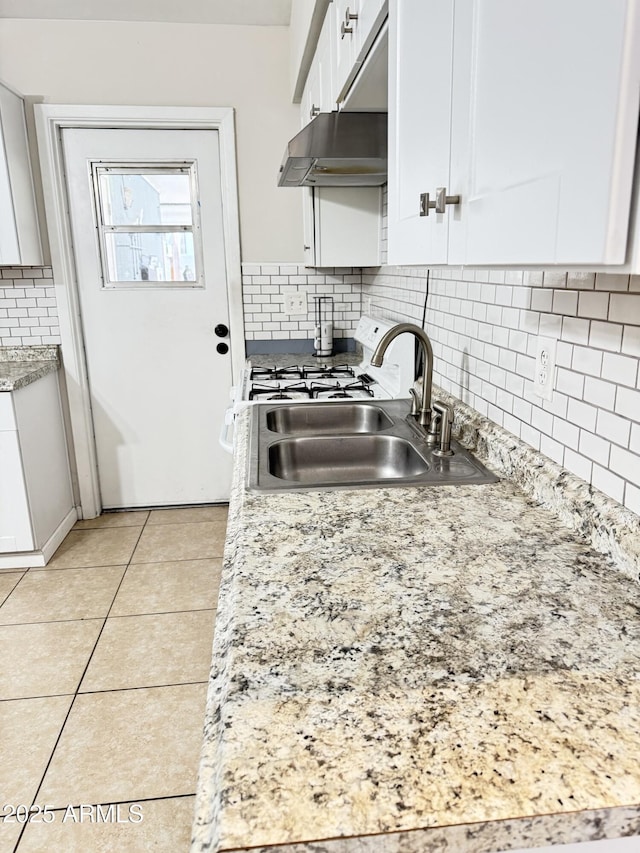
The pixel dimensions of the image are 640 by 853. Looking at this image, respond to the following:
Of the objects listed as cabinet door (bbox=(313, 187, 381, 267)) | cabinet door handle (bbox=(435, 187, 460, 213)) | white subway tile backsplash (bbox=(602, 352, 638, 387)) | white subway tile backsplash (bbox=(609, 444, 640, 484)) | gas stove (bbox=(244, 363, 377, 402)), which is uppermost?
cabinet door (bbox=(313, 187, 381, 267))

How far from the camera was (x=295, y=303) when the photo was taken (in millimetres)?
3355

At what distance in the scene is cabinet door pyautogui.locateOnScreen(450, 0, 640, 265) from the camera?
483mm

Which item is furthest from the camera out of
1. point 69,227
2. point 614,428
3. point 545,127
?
point 69,227

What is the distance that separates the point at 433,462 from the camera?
1405 mm

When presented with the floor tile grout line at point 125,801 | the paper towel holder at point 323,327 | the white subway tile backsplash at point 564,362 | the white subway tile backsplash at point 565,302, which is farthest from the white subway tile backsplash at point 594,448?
the paper towel holder at point 323,327

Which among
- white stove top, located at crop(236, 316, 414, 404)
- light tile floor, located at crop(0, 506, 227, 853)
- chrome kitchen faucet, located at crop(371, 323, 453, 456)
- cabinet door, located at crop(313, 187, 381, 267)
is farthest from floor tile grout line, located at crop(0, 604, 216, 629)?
cabinet door, located at crop(313, 187, 381, 267)

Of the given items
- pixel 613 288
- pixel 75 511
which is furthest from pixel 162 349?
pixel 613 288

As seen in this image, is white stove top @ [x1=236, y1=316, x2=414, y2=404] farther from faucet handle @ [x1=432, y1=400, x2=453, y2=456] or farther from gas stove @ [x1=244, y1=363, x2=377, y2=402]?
faucet handle @ [x1=432, y1=400, x2=453, y2=456]

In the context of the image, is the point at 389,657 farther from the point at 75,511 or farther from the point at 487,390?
the point at 75,511

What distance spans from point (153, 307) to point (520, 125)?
2.94 metres

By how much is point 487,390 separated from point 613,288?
56 centimetres

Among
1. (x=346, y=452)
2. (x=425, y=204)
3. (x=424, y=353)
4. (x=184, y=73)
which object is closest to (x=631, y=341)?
(x=425, y=204)

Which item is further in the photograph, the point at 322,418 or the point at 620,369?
the point at 322,418

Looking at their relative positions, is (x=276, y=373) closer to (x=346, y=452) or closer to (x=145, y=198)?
(x=346, y=452)
